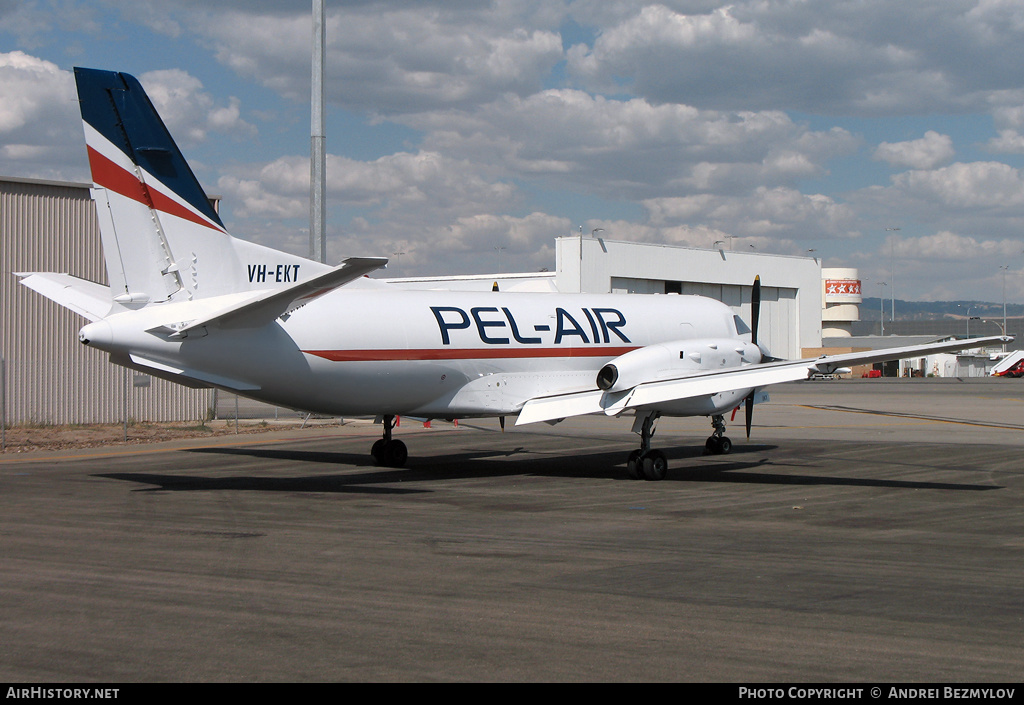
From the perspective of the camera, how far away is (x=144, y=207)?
16297 mm

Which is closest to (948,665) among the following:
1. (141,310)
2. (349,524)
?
(349,524)

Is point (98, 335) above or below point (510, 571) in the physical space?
above

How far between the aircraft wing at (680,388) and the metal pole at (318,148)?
11.2 meters

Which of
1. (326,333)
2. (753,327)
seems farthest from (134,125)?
(753,327)

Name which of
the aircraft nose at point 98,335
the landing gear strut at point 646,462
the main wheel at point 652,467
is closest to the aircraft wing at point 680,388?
the landing gear strut at point 646,462

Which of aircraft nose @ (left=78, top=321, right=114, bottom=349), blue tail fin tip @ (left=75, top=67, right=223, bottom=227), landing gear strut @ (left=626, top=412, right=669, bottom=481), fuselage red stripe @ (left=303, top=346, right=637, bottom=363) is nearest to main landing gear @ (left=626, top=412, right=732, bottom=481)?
landing gear strut @ (left=626, top=412, right=669, bottom=481)

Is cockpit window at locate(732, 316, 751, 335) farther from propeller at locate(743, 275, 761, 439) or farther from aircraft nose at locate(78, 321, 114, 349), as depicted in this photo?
aircraft nose at locate(78, 321, 114, 349)

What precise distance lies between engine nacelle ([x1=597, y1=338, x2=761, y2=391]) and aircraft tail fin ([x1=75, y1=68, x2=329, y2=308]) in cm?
741

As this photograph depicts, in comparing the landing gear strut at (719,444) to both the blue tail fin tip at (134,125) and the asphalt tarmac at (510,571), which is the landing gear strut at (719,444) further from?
the blue tail fin tip at (134,125)

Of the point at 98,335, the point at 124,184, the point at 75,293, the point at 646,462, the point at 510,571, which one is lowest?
the point at 510,571

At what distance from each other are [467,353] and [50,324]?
1873cm

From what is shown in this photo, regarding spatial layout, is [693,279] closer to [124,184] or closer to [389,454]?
[389,454]

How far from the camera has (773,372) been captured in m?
17.8

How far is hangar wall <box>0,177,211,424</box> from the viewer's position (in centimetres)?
3069
